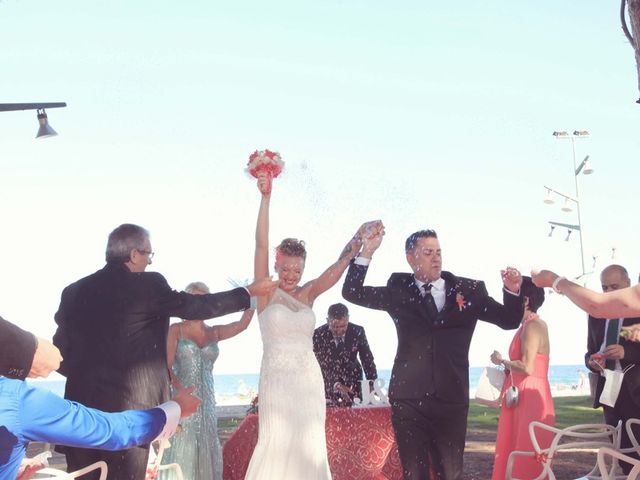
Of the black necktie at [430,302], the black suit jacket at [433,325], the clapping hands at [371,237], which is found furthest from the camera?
the clapping hands at [371,237]

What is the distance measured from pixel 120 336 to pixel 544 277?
8.01 feet

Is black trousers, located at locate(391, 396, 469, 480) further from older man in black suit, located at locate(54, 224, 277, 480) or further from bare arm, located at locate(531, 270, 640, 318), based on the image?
bare arm, located at locate(531, 270, 640, 318)

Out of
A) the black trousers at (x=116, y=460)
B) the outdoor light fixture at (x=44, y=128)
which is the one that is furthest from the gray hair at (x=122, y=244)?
the outdoor light fixture at (x=44, y=128)

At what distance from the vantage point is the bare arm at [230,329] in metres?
8.09

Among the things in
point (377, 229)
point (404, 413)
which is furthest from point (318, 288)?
point (404, 413)

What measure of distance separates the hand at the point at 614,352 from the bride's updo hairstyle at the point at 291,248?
2.71 metres

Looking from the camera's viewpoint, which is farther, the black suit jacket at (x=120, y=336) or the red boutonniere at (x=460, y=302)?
the red boutonniere at (x=460, y=302)

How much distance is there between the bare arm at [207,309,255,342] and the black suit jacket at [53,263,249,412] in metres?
2.69

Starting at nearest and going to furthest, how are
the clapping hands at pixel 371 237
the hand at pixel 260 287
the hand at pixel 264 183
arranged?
the hand at pixel 260 287
the clapping hands at pixel 371 237
the hand at pixel 264 183

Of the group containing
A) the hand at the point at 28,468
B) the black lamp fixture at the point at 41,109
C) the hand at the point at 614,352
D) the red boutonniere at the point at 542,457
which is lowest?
the red boutonniere at the point at 542,457

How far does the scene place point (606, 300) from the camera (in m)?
4.16

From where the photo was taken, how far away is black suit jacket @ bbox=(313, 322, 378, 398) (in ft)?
32.9

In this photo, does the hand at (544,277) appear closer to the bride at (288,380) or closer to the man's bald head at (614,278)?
the bride at (288,380)

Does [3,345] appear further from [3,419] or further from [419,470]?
[419,470]
